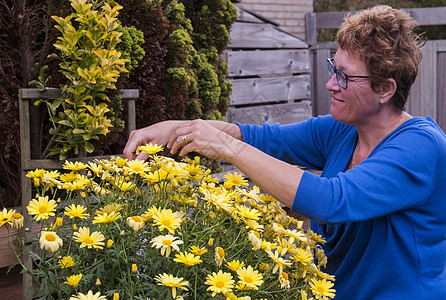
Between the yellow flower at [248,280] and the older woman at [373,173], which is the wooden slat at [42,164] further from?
the yellow flower at [248,280]

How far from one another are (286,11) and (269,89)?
3.06 metres

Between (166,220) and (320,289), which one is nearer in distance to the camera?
(166,220)

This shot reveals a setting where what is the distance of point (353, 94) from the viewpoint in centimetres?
169

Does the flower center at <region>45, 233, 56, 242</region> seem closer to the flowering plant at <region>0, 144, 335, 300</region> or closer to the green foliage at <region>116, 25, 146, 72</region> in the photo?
the flowering plant at <region>0, 144, 335, 300</region>

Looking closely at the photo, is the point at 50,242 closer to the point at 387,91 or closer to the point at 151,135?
the point at 151,135

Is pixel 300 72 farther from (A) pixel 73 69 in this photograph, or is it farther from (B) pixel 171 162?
(B) pixel 171 162

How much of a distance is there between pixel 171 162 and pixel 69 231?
1.10 feet

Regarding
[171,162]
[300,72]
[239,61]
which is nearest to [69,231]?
[171,162]

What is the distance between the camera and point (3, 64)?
2162 mm

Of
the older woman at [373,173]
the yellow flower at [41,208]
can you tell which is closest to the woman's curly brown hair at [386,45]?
the older woman at [373,173]

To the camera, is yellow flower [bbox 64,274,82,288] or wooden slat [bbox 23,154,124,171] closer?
yellow flower [bbox 64,274,82,288]

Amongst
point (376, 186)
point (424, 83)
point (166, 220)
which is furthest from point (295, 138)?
point (424, 83)

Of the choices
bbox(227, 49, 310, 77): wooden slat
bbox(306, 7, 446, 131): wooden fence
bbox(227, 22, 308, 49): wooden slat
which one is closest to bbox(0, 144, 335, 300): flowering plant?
bbox(227, 49, 310, 77): wooden slat

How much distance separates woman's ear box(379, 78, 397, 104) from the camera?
1.70m
